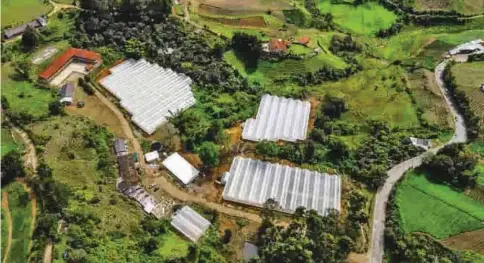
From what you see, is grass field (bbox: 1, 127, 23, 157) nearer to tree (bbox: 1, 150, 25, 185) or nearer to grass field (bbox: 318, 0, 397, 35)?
tree (bbox: 1, 150, 25, 185)

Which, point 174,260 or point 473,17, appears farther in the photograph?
point 473,17

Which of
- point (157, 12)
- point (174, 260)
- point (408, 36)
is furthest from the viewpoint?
point (408, 36)

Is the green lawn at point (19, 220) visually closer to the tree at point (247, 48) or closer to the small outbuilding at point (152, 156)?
the small outbuilding at point (152, 156)

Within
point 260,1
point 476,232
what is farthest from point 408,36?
point 476,232

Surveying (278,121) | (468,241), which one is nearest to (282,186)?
(278,121)

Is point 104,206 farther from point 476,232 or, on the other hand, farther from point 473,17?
point 473,17

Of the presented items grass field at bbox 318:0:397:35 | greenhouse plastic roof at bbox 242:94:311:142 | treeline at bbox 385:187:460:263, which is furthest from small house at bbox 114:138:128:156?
grass field at bbox 318:0:397:35
